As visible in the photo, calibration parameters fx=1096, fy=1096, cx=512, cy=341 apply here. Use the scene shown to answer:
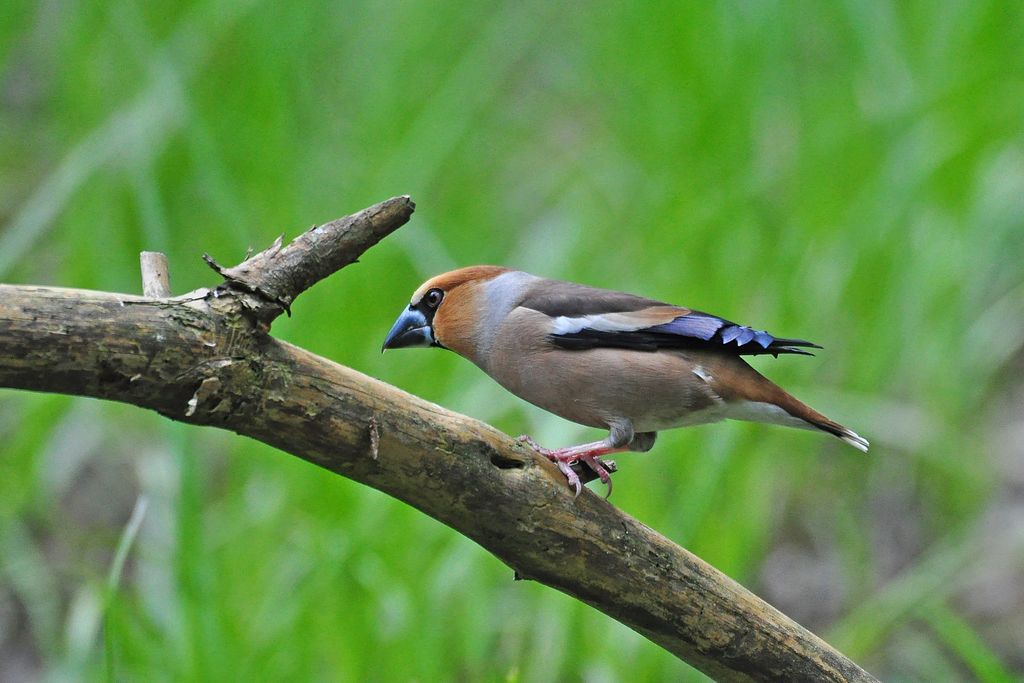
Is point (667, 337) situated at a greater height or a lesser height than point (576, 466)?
greater

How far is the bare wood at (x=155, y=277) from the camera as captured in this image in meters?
2.07

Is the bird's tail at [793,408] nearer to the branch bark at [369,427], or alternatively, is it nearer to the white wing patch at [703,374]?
the white wing patch at [703,374]

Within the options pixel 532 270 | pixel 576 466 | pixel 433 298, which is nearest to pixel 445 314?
pixel 433 298

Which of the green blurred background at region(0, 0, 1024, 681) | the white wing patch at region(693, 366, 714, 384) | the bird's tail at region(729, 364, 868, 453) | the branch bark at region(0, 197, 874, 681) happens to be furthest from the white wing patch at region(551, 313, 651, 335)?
the green blurred background at region(0, 0, 1024, 681)

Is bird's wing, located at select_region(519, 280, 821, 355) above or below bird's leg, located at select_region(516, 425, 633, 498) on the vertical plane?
above

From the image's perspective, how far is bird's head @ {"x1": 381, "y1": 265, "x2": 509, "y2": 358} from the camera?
321 centimetres

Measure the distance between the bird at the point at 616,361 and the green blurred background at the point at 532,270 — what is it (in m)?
1.05

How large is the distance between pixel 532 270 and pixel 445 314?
209 centimetres

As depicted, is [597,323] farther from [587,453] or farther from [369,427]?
[369,427]

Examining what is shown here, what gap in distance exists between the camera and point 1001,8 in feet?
19.2

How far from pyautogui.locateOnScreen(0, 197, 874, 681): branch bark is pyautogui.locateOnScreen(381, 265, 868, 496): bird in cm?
37

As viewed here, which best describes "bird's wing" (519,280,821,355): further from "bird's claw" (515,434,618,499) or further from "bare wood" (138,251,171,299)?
"bare wood" (138,251,171,299)

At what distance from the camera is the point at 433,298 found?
129 inches

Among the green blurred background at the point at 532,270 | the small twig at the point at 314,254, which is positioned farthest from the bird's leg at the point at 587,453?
the green blurred background at the point at 532,270
